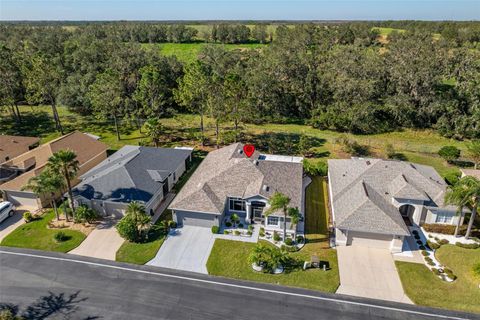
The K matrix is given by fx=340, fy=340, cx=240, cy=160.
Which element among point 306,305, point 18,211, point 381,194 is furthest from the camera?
point 18,211

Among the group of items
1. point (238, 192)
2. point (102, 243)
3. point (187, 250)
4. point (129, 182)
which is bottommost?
point (187, 250)

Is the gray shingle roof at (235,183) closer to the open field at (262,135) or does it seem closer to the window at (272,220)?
the window at (272,220)

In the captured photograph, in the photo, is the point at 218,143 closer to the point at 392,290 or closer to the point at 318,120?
the point at 318,120

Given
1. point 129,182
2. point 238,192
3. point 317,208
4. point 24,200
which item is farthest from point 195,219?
point 24,200

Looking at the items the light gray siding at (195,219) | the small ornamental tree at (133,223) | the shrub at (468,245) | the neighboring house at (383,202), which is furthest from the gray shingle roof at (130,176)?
the shrub at (468,245)

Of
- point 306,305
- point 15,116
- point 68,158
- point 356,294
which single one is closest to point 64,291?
point 68,158

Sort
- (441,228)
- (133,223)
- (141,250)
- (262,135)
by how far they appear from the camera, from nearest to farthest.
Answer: (141,250) → (133,223) → (441,228) → (262,135)

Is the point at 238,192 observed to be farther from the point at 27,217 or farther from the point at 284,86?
the point at 284,86
